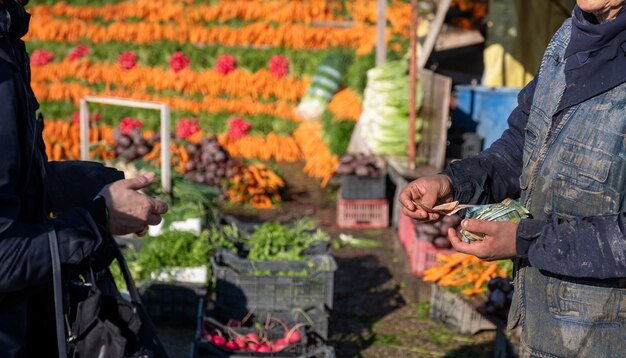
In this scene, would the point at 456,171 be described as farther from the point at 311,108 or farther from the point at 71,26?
the point at 71,26

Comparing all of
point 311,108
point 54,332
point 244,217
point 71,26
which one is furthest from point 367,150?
point 54,332

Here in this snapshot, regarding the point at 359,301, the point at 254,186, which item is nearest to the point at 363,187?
the point at 254,186

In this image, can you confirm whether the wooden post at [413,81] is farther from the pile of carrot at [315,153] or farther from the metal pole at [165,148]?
the metal pole at [165,148]

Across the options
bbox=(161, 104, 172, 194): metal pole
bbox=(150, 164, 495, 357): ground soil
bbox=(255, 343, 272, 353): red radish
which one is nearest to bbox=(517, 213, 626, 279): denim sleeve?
bbox=(255, 343, 272, 353): red radish

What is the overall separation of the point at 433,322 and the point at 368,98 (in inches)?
148

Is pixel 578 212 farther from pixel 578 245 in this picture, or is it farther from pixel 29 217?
pixel 29 217

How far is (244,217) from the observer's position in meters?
8.04

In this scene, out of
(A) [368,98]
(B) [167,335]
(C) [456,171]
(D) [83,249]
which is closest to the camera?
(D) [83,249]

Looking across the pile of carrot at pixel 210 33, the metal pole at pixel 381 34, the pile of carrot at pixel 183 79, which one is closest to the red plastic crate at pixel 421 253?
the metal pole at pixel 381 34

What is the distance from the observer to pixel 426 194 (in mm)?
2523

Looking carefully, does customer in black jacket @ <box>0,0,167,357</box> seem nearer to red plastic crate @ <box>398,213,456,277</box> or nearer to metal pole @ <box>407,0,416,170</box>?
red plastic crate @ <box>398,213,456,277</box>

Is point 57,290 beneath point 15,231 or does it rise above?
beneath

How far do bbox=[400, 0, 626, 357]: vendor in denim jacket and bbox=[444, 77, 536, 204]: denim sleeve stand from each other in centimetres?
19

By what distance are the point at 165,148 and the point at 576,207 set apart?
172 inches
